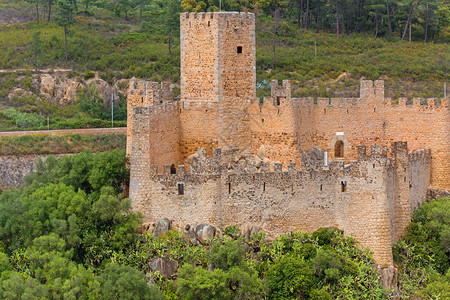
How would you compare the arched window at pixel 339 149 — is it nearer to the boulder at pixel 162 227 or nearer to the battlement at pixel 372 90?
the battlement at pixel 372 90

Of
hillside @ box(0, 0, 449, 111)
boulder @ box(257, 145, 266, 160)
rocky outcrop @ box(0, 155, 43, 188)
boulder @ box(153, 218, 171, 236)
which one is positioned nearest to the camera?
boulder @ box(153, 218, 171, 236)

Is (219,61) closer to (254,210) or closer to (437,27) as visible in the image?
(254,210)

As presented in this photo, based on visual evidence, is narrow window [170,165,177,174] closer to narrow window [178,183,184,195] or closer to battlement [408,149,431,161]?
narrow window [178,183,184,195]

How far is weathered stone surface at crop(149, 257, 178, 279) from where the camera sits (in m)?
34.8

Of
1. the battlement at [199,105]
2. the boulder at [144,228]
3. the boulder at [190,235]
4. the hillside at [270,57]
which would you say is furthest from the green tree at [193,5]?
the boulder at [190,235]

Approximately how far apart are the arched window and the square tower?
6180mm

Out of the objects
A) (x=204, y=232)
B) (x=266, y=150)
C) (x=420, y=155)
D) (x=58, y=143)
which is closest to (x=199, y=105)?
(x=266, y=150)

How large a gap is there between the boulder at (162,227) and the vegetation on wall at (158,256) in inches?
11.4

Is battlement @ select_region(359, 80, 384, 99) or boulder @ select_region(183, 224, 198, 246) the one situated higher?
battlement @ select_region(359, 80, 384, 99)

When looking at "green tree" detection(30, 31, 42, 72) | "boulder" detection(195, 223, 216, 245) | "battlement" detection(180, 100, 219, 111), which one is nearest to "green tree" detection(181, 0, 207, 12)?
"green tree" detection(30, 31, 42, 72)

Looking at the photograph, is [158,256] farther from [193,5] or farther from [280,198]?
[193,5]

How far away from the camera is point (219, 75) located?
40.3 metres

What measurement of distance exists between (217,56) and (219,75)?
1.01 m

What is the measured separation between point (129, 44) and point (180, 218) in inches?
1749
